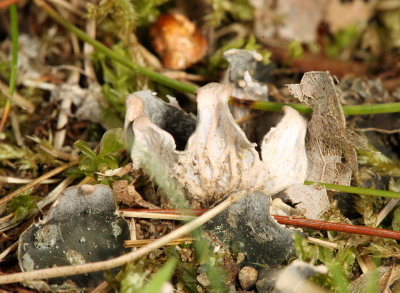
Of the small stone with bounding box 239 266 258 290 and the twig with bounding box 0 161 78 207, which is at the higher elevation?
the twig with bounding box 0 161 78 207

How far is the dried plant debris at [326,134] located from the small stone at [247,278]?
545mm

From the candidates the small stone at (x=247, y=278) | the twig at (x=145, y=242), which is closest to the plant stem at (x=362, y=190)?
the small stone at (x=247, y=278)

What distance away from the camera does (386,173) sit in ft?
6.49

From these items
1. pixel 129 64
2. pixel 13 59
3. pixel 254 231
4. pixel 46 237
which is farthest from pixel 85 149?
pixel 254 231

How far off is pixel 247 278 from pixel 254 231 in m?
0.20

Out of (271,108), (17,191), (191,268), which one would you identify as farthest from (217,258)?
(17,191)

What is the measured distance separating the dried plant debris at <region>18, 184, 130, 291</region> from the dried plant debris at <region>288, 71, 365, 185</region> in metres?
0.95

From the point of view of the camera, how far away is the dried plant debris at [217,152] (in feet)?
5.15

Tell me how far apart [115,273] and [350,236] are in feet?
3.54

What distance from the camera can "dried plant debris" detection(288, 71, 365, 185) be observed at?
166 cm

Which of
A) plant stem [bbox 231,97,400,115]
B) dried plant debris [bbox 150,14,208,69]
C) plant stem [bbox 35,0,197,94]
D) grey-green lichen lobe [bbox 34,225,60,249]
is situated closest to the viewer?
grey-green lichen lobe [bbox 34,225,60,249]

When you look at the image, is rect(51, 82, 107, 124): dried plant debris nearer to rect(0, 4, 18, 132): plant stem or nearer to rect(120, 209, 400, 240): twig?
rect(0, 4, 18, 132): plant stem

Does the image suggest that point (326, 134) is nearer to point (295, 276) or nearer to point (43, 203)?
point (295, 276)

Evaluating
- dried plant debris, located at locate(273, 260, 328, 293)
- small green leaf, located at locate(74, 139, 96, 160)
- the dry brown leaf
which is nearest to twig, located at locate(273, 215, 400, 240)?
dried plant debris, located at locate(273, 260, 328, 293)
